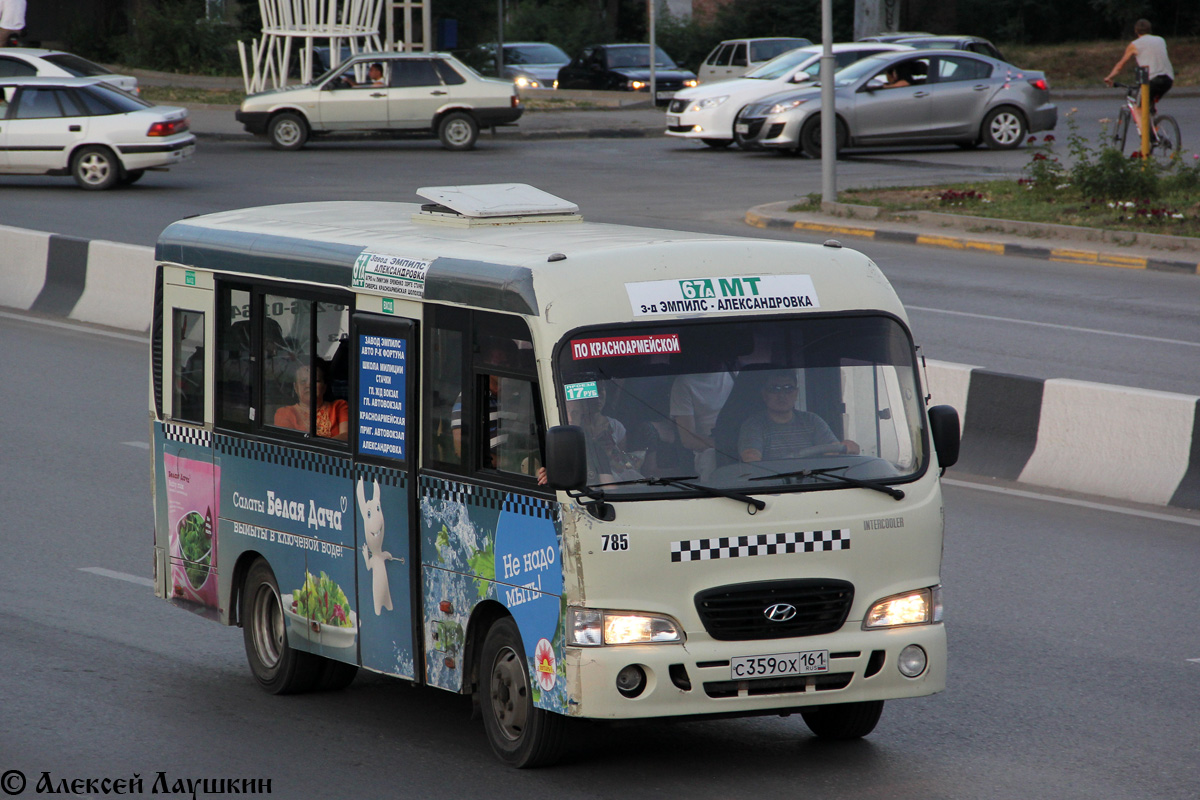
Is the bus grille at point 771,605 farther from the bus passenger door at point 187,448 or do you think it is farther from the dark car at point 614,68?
the dark car at point 614,68

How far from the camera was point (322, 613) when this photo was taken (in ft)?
24.2

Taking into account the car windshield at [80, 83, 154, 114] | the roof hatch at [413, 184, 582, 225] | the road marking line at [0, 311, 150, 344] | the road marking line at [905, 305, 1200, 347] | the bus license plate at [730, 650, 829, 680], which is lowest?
the road marking line at [0, 311, 150, 344]

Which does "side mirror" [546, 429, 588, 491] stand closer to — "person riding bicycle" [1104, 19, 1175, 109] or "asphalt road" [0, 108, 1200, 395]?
"asphalt road" [0, 108, 1200, 395]

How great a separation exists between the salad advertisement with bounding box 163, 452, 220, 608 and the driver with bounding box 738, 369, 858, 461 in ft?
9.33

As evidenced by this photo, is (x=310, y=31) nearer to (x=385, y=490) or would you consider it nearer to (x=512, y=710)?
(x=385, y=490)

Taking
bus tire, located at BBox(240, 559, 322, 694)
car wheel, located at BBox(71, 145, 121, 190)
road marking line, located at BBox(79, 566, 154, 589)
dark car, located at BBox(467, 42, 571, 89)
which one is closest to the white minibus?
→ bus tire, located at BBox(240, 559, 322, 694)

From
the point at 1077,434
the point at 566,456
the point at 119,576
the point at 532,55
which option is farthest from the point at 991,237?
the point at 532,55

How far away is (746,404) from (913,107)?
25.1 meters

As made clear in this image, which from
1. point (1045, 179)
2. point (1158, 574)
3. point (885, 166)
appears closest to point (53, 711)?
point (1158, 574)

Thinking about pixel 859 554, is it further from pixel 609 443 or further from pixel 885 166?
pixel 885 166

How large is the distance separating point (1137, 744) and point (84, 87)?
901 inches

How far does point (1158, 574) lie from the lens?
945 centimetres

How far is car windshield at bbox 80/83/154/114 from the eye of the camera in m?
26.3

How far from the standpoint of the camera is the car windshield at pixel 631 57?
48.1m
